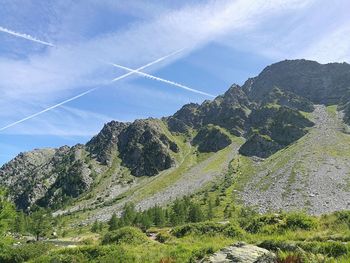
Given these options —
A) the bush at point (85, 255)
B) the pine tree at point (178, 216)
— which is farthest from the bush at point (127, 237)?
the pine tree at point (178, 216)

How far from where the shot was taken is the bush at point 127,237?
34431 mm

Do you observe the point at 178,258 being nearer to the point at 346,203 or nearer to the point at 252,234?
the point at 252,234

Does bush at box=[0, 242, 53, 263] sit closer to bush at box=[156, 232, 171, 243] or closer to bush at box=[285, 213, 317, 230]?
bush at box=[156, 232, 171, 243]

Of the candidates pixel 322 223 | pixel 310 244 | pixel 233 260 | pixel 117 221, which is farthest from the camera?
pixel 117 221

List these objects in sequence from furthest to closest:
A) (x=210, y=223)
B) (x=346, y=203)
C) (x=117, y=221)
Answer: (x=346, y=203)
(x=117, y=221)
(x=210, y=223)

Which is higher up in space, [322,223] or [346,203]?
[322,223]

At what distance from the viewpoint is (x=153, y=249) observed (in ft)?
92.1

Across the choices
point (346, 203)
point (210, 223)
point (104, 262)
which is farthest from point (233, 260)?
point (346, 203)

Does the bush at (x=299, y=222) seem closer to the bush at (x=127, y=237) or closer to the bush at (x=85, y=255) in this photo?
the bush at (x=85, y=255)

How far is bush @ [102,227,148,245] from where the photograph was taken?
113ft

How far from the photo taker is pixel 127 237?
35781 millimetres

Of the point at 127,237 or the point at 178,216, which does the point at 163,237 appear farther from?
the point at 178,216

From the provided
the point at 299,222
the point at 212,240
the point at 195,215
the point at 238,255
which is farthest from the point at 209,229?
the point at 195,215

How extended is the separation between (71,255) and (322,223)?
15.9m
